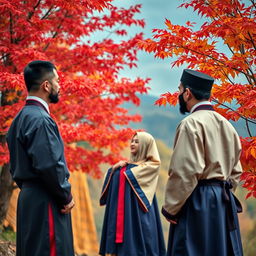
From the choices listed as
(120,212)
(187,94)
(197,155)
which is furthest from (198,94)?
(120,212)

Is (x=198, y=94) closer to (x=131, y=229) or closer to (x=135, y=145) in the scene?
(x=135, y=145)

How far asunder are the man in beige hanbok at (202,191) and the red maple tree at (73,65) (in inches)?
137

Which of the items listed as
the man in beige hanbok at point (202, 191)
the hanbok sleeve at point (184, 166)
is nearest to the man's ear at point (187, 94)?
the man in beige hanbok at point (202, 191)

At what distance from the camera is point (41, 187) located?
12.1ft

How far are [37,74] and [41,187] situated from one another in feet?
3.24

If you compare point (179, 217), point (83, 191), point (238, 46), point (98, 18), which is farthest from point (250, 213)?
point (179, 217)

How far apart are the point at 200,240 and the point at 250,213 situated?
13.1m

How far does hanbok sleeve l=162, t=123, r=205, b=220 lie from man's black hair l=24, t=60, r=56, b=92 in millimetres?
1258

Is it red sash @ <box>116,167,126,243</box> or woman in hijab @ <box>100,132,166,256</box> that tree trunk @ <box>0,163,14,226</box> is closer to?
woman in hijab @ <box>100,132,166,256</box>

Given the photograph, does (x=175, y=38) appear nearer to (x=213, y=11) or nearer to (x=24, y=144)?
(x=213, y=11)

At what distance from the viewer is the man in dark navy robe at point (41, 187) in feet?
11.8

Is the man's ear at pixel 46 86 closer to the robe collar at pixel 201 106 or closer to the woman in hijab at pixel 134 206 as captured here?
the robe collar at pixel 201 106

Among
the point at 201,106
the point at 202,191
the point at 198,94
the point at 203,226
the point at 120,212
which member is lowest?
the point at 120,212

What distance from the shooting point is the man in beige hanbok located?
360 centimetres
